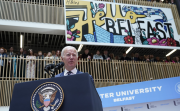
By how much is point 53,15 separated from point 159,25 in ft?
18.8

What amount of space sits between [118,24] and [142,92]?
4.66 metres

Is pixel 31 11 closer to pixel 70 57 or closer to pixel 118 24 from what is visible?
pixel 118 24

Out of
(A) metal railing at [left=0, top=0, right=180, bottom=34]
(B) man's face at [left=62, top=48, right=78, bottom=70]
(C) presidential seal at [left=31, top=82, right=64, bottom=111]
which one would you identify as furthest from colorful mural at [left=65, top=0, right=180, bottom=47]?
(C) presidential seal at [left=31, top=82, right=64, bottom=111]

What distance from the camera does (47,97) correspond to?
167 centimetres

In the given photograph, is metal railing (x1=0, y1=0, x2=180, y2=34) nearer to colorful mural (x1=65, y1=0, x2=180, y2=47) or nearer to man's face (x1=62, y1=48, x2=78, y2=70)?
colorful mural (x1=65, y1=0, x2=180, y2=47)

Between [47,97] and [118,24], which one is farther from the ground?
[118,24]

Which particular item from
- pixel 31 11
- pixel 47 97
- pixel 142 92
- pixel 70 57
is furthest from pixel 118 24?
pixel 47 97

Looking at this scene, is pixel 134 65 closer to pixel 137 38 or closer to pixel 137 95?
pixel 137 38

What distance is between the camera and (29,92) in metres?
1.73

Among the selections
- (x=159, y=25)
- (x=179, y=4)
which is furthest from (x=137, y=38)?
(x=179, y=4)

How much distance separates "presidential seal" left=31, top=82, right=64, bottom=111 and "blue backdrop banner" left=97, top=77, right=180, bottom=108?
548 centimetres

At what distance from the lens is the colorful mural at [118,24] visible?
32.7ft

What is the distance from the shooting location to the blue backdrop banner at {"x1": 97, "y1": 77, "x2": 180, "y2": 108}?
6641 mm

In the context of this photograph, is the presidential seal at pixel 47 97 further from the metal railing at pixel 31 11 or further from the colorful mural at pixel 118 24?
the metal railing at pixel 31 11
